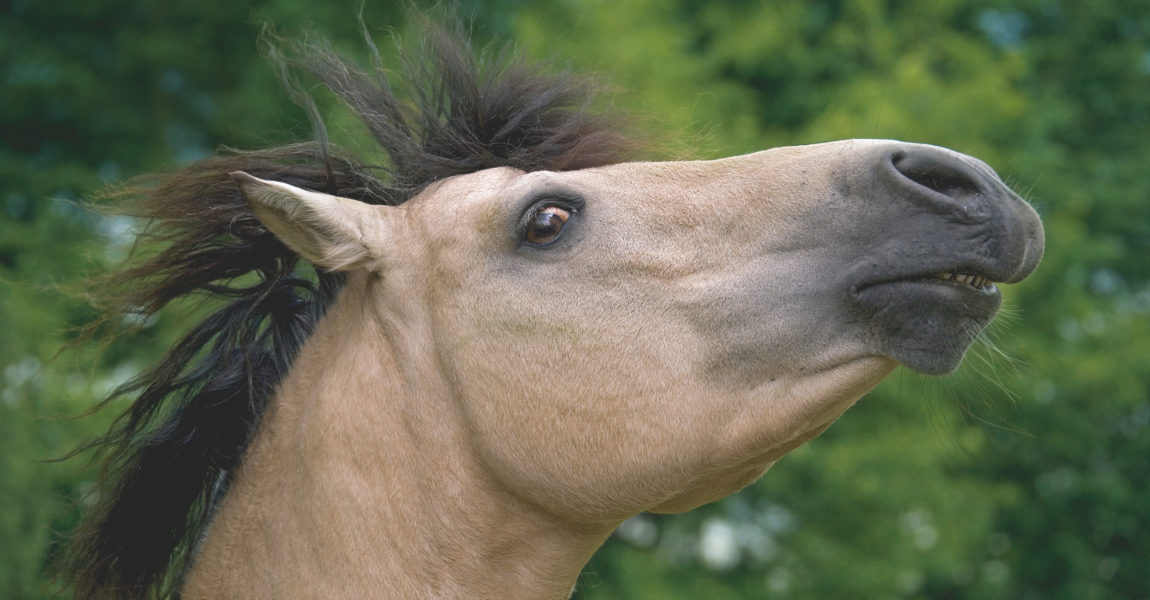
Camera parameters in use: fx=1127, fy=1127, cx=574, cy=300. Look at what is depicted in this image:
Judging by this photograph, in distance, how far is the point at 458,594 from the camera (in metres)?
2.95

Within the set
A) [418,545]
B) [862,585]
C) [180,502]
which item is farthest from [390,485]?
[862,585]

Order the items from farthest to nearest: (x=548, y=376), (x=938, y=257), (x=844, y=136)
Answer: (x=844, y=136) → (x=548, y=376) → (x=938, y=257)

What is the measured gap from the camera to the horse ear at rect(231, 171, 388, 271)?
9.96 feet

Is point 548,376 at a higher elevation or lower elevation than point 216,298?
higher

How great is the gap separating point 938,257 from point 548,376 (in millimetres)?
1006

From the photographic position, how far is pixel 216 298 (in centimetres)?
347

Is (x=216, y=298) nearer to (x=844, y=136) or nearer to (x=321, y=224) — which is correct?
(x=321, y=224)

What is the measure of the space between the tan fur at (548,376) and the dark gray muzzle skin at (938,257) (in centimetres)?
7

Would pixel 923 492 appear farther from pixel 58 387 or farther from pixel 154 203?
pixel 154 203

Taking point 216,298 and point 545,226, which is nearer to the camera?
point 545,226

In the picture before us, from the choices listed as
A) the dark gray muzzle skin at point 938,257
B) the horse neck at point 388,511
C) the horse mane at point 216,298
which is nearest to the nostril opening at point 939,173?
the dark gray muzzle skin at point 938,257

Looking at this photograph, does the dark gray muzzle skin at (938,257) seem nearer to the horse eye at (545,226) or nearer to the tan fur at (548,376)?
the tan fur at (548,376)

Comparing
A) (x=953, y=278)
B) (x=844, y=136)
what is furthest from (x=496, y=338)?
(x=844, y=136)

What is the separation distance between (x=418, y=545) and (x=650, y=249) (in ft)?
3.24
